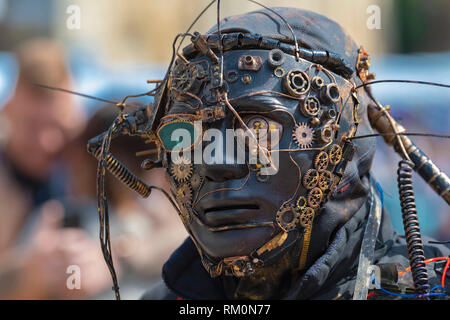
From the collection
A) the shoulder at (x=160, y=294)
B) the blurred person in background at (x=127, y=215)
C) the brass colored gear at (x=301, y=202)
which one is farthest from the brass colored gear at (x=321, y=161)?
the blurred person in background at (x=127, y=215)

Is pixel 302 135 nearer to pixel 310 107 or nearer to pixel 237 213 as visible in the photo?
pixel 310 107

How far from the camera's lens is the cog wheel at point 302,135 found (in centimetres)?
258

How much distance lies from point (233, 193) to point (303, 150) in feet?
1.15

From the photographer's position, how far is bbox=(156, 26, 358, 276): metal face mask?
8.34 ft

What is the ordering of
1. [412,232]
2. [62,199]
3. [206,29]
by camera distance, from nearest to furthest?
[412,232] → [62,199] → [206,29]

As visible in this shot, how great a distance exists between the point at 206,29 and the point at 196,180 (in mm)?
4524

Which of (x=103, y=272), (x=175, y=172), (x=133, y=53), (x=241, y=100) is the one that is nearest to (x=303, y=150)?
(x=241, y=100)

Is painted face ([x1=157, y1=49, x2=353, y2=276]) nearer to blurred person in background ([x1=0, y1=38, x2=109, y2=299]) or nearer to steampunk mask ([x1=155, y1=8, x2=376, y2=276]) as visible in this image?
steampunk mask ([x1=155, y1=8, x2=376, y2=276])

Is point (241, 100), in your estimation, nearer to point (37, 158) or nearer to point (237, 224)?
point (237, 224)

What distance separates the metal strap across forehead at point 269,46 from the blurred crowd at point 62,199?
2069 mm

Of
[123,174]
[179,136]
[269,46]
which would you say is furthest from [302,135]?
[123,174]

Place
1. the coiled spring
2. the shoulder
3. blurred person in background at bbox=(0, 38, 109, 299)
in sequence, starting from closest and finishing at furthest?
the coiled spring, the shoulder, blurred person in background at bbox=(0, 38, 109, 299)

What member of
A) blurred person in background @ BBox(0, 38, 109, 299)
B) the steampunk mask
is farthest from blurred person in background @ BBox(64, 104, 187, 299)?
the steampunk mask

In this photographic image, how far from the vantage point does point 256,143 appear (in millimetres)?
2537
